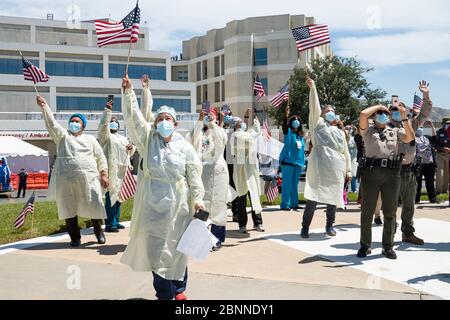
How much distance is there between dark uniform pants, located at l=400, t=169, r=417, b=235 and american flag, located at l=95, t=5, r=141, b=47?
435 cm

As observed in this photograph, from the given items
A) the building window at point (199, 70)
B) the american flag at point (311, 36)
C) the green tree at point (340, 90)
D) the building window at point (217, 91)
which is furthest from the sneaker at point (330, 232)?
the building window at point (199, 70)

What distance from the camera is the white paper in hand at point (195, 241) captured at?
511cm

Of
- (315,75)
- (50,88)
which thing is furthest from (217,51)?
(315,75)

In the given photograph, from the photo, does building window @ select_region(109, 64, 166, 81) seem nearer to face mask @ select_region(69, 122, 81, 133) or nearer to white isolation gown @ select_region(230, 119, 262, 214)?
white isolation gown @ select_region(230, 119, 262, 214)

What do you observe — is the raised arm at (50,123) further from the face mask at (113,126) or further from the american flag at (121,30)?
the face mask at (113,126)

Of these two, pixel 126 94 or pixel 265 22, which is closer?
pixel 126 94

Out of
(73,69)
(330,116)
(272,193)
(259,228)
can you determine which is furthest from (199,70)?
(330,116)

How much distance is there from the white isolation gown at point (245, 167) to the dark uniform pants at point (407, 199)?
2261mm

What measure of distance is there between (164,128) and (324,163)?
161 inches

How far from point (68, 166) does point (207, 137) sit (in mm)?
2136

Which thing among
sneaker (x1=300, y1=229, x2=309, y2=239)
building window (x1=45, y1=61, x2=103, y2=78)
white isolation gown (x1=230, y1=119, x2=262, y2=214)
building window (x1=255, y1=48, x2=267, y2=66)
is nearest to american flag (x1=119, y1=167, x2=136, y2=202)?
white isolation gown (x1=230, y1=119, x2=262, y2=214)

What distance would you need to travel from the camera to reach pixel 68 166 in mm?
8328

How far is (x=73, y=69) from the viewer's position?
223ft
